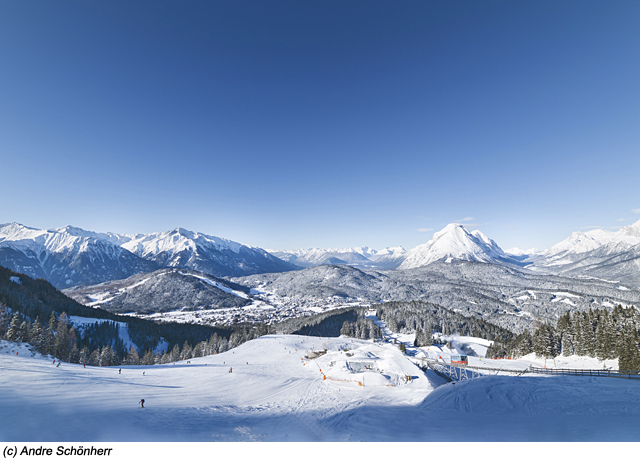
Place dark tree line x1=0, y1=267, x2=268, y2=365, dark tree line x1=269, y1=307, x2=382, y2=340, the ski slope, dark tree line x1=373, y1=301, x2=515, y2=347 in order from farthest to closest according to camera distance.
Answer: dark tree line x1=373, y1=301, x2=515, y2=347 → dark tree line x1=269, y1=307, x2=382, y2=340 → dark tree line x1=0, y1=267, x2=268, y2=365 → the ski slope

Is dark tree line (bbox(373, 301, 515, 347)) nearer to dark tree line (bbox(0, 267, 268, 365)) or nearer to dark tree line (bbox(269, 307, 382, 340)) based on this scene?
dark tree line (bbox(269, 307, 382, 340))

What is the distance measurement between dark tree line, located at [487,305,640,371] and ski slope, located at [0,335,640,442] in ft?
78.5

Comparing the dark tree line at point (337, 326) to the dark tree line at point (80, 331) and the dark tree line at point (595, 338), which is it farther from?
the dark tree line at point (595, 338)

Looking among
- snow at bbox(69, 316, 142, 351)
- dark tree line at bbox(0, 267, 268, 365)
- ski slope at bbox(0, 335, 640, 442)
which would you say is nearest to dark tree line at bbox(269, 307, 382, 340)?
dark tree line at bbox(0, 267, 268, 365)

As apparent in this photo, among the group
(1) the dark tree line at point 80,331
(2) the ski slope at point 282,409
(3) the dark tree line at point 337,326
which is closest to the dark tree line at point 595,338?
(2) the ski slope at point 282,409

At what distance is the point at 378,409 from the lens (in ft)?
86.4

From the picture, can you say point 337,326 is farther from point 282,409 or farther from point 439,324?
point 282,409

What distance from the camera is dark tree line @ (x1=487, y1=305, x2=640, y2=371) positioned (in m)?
41.4

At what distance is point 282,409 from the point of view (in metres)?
27.9

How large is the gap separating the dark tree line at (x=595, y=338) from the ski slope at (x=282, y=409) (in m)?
23.9

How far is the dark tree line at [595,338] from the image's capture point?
136ft
